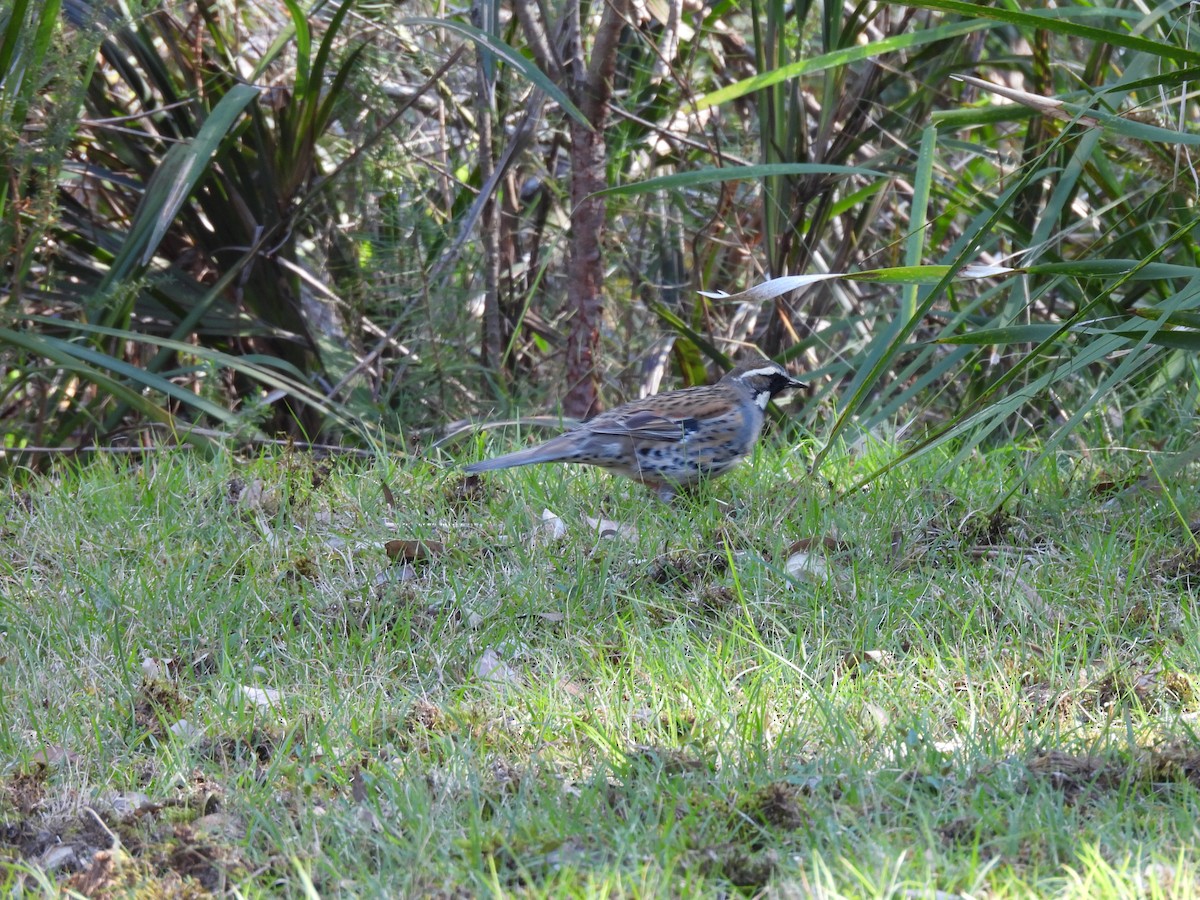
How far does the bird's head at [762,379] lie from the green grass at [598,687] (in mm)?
641

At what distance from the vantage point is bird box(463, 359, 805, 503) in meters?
5.39

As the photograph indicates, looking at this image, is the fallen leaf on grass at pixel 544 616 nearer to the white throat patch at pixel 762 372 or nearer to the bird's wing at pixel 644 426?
the bird's wing at pixel 644 426

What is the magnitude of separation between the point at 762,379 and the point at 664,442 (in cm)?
96

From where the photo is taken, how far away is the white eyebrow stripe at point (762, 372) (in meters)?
6.29

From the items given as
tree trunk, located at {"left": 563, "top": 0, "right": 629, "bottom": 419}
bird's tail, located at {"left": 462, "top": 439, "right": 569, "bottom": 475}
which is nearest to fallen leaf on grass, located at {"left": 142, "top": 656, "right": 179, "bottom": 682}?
bird's tail, located at {"left": 462, "top": 439, "right": 569, "bottom": 475}

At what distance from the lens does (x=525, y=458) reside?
17.1 feet

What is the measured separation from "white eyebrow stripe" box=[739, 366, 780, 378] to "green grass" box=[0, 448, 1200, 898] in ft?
2.32

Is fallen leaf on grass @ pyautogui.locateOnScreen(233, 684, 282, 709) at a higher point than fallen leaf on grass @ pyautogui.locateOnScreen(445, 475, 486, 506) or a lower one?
lower

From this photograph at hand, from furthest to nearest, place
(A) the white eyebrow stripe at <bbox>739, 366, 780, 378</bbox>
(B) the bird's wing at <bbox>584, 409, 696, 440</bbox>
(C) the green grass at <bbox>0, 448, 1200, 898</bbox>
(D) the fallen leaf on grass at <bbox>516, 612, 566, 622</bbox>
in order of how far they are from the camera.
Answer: (A) the white eyebrow stripe at <bbox>739, 366, 780, 378</bbox> → (B) the bird's wing at <bbox>584, 409, 696, 440</bbox> → (D) the fallen leaf on grass at <bbox>516, 612, 566, 622</bbox> → (C) the green grass at <bbox>0, 448, 1200, 898</bbox>

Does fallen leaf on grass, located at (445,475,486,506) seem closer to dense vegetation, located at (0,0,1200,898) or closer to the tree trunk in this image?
dense vegetation, located at (0,0,1200,898)

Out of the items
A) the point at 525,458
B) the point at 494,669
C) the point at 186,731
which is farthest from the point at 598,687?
the point at 525,458

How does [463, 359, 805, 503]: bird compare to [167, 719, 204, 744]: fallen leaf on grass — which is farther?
[463, 359, 805, 503]: bird

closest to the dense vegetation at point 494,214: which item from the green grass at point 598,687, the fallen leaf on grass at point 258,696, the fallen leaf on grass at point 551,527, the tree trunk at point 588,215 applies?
Result: the tree trunk at point 588,215

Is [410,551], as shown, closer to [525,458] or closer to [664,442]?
[525,458]
